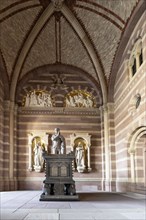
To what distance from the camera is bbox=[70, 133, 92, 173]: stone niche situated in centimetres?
2016

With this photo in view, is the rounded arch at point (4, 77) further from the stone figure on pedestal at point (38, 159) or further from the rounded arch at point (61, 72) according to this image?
the stone figure on pedestal at point (38, 159)

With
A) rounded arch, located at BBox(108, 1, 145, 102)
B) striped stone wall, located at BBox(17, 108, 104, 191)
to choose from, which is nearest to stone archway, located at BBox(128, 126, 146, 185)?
striped stone wall, located at BBox(17, 108, 104, 191)

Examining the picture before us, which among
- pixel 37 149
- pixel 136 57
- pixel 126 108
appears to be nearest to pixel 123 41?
pixel 136 57

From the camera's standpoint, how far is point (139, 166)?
52.5ft

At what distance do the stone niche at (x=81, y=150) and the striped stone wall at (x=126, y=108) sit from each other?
1.98 metres

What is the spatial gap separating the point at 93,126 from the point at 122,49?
5.43 metres

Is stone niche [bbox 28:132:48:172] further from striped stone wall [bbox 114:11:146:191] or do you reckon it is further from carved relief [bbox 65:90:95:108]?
striped stone wall [bbox 114:11:146:191]

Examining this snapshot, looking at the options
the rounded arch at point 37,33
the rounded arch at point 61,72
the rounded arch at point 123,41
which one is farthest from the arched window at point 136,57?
the rounded arch at point 61,72

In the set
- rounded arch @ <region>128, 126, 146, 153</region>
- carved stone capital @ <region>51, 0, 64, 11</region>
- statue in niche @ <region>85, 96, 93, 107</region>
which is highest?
carved stone capital @ <region>51, 0, 64, 11</region>

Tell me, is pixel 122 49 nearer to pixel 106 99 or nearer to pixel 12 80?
pixel 106 99

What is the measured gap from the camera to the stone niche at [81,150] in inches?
794

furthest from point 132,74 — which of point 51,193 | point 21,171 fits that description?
point 21,171

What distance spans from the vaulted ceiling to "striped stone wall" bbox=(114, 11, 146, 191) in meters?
0.89

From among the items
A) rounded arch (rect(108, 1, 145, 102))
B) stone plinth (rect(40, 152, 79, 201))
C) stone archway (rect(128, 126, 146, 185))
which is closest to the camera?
stone plinth (rect(40, 152, 79, 201))
